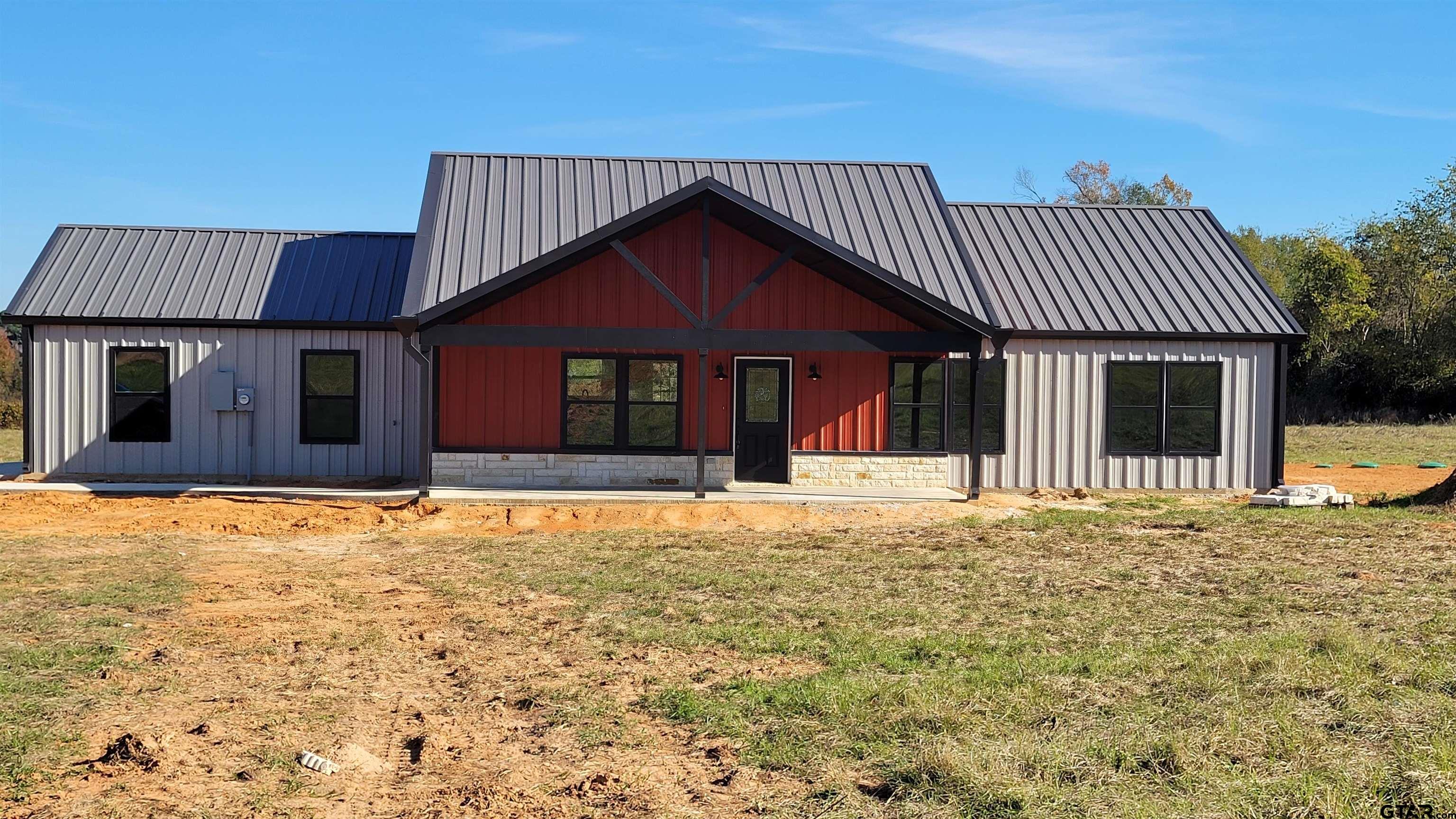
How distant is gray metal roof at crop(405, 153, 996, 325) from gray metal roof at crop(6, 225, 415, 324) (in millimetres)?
1490

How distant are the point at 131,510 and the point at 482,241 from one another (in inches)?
256

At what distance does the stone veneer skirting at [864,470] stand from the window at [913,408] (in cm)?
27

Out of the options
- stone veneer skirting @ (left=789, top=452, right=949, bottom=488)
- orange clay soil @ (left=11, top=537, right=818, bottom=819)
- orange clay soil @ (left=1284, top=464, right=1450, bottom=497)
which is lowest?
orange clay soil @ (left=11, top=537, right=818, bottom=819)

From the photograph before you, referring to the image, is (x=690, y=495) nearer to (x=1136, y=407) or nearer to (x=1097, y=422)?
(x=1097, y=422)

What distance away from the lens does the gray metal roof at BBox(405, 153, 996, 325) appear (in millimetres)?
18094

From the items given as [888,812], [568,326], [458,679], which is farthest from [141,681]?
[568,326]

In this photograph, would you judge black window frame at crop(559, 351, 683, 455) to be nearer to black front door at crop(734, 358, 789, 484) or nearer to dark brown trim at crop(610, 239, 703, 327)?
black front door at crop(734, 358, 789, 484)

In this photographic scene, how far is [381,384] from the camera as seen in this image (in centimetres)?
1861

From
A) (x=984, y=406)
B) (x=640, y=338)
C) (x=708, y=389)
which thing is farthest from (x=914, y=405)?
(x=640, y=338)

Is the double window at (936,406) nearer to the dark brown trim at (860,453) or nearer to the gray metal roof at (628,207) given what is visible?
the dark brown trim at (860,453)

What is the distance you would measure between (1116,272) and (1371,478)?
5.90m

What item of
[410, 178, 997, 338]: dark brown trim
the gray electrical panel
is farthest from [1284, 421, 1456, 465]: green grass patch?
the gray electrical panel

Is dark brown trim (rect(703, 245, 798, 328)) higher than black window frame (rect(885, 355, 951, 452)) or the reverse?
higher

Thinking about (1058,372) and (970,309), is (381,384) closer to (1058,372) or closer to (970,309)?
(970,309)
